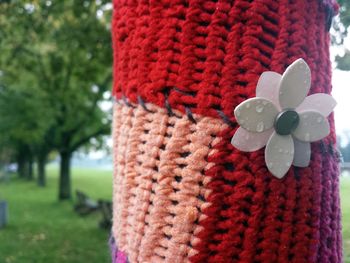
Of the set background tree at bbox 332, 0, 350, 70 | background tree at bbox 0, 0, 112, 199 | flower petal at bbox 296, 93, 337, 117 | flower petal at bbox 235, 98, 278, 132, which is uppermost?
background tree at bbox 0, 0, 112, 199

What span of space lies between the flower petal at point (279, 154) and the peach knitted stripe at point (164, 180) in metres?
0.07

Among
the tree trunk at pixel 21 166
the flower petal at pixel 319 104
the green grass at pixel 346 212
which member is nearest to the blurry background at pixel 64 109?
the green grass at pixel 346 212

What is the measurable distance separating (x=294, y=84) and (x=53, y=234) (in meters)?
6.44

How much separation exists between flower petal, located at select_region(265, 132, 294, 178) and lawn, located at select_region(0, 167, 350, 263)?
0.82 ft

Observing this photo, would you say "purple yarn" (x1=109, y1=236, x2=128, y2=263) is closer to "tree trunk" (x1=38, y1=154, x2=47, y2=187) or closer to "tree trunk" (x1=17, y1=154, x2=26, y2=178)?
"tree trunk" (x1=38, y1=154, x2=47, y2=187)

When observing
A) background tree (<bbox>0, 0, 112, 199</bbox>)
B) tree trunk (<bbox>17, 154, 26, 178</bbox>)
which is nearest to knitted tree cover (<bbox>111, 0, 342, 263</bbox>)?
background tree (<bbox>0, 0, 112, 199</bbox>)

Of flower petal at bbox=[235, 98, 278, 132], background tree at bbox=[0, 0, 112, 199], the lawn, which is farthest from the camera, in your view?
the lawn

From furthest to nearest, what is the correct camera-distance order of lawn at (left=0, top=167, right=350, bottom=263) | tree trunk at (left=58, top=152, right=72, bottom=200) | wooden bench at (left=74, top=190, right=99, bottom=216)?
tree trunk at (left=58, top=152, right=72, bottom=200) → wooden bench at (left=74, top=190, right=99, bottom=216) → lawn at (left=0, top=167, right=350, bottom=263)

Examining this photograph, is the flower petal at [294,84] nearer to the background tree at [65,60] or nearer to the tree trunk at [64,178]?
the background tree at [65,60]

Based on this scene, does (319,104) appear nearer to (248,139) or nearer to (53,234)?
(248,139)

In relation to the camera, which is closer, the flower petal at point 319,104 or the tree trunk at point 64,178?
the flower petal at point 319,104

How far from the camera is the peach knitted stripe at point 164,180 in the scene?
0.66m

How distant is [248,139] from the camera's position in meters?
0.64

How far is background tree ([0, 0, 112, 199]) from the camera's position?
2922 millimetres
